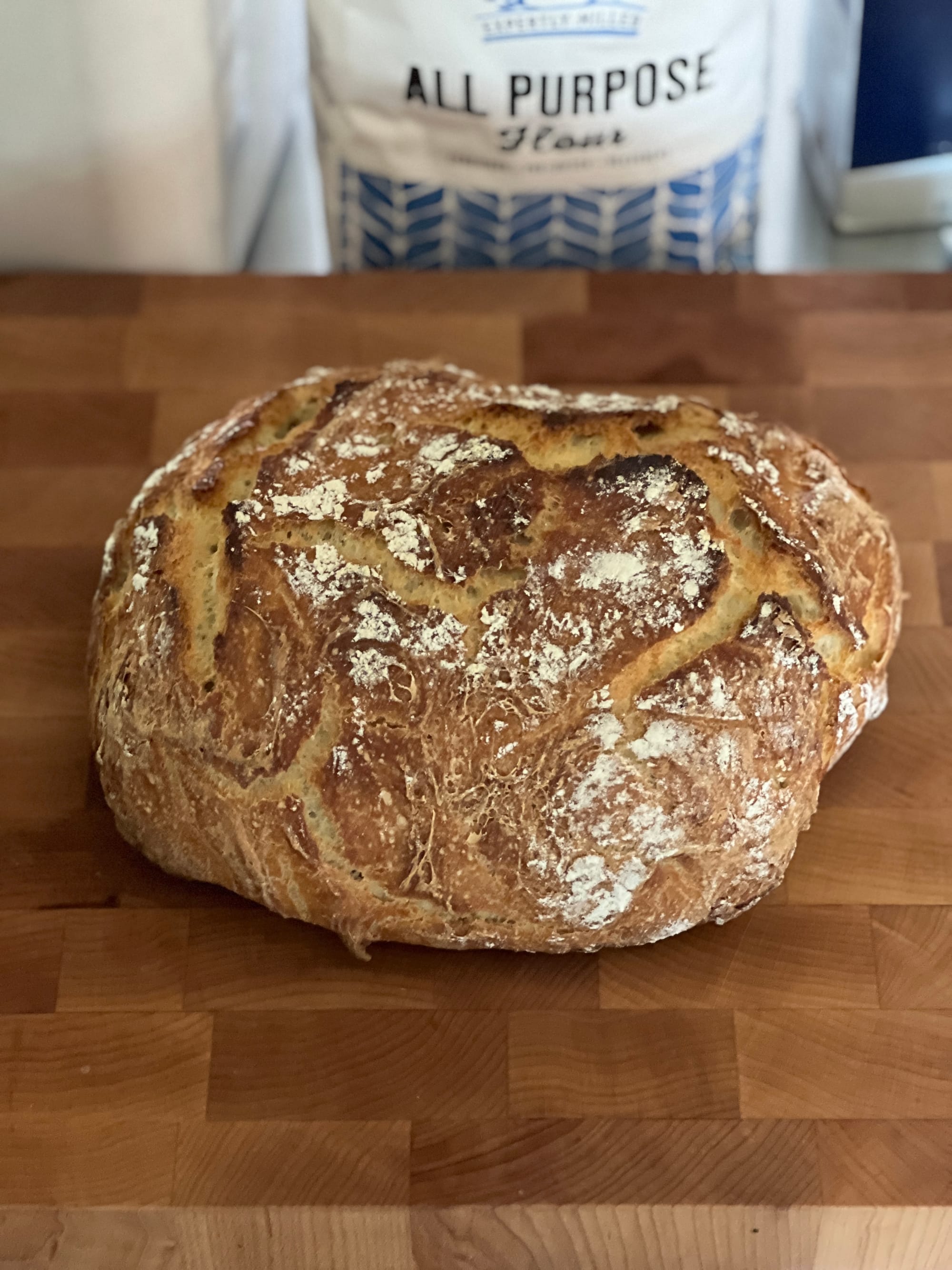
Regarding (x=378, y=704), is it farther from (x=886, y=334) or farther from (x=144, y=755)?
(x=886, y=334)

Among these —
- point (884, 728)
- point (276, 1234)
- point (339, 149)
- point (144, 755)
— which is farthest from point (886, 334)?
point (276, 1234)

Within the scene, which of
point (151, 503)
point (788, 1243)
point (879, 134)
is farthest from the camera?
point (879, 134)

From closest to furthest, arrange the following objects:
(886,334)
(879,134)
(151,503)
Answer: (151,503) → (886,334) → (879,134)

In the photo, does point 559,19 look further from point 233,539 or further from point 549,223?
point 233,539

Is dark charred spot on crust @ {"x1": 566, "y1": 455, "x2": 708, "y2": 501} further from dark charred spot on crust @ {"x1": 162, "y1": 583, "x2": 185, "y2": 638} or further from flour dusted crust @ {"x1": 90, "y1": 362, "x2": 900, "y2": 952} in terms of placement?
dark charred spot on crust @ {"x1": 162, "y1": 583, "x2": 185, "y2": 638}

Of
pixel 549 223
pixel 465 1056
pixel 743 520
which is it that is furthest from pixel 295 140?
pixel 465 1056

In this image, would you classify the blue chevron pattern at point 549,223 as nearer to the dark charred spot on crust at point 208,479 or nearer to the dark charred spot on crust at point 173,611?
the dark charred spot on crust at point 208,479

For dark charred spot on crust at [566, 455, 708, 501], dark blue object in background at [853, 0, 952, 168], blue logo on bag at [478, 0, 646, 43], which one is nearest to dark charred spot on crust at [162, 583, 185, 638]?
dark charred spot on crust at [566, 455, 708, 501]
